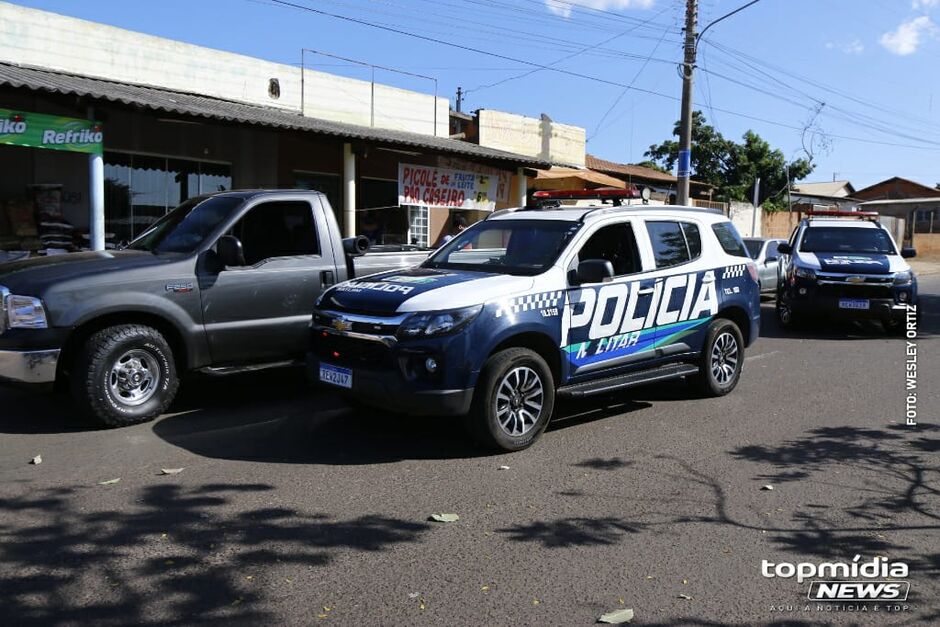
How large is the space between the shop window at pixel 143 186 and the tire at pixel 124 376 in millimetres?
7884

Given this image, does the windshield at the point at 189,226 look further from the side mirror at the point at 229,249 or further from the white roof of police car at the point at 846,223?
the white roof of police car at the point at 846,223

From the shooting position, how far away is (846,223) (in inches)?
547

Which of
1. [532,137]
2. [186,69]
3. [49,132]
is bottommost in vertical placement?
[49,132]

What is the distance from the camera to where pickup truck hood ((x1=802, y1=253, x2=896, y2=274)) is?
1238 centimetres

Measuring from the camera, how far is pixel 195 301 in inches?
262

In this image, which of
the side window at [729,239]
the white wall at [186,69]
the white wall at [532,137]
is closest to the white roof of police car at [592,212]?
the side window at [729,239]

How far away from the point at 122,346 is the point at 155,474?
142 centimetres

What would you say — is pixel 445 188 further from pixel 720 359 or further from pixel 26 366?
pixel 26 366

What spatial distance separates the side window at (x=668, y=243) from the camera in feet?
23.7

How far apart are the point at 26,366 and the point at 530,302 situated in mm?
3719

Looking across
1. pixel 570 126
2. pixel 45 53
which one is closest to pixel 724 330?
pixel 45 53

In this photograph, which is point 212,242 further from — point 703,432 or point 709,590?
point 709,590

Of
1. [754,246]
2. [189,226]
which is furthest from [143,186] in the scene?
[754,246]

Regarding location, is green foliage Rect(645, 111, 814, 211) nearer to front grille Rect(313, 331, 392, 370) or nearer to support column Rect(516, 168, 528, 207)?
support column Rect(516, 168, 528, 207)
